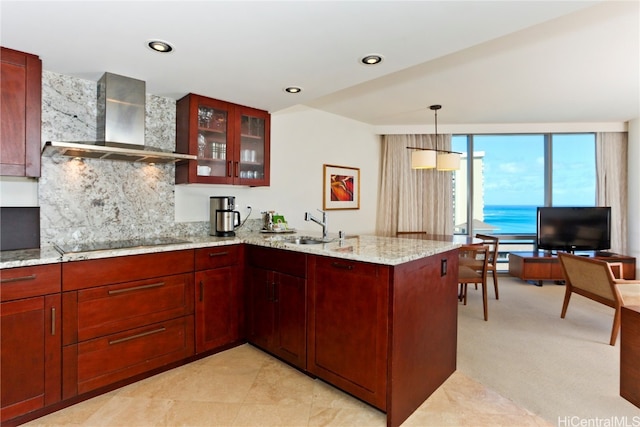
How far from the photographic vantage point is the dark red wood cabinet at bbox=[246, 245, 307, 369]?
231 cm

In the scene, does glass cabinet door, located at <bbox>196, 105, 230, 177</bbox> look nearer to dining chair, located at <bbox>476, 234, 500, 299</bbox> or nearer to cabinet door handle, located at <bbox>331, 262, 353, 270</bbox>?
cabinet door handle, located at <bbox>331, 262, 353, 270</bbox>

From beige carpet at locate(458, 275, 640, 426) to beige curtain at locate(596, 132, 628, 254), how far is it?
6.15 feet

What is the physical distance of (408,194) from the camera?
5488 mm

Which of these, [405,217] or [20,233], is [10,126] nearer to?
[20,233]

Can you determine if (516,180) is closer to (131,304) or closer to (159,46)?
(159,46)

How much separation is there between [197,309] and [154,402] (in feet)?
2.16

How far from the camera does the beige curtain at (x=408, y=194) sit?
546 centimetres

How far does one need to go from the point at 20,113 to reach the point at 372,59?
7.46 ft

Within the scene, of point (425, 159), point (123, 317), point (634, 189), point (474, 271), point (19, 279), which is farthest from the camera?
point (634, 189)

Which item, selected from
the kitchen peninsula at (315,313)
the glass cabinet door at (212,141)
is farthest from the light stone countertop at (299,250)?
the glass cabinet door at (212,141)

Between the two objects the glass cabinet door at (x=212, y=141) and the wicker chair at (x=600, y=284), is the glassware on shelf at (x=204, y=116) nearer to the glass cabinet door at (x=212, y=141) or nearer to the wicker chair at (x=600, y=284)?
the glass cabinet door at (x=212, y=141)

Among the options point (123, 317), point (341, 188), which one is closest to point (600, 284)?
point (341, 188)

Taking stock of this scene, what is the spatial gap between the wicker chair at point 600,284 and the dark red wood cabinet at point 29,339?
4108 mm

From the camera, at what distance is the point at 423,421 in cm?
187
